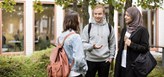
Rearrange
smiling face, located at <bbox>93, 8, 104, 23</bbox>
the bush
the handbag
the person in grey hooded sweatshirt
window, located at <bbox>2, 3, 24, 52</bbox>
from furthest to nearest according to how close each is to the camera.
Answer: window, located at <bbox>2, 3, 24, 52</bbox> < the bush < the person in grey hooded sweatshirt < smiling face, located at <bbox>93, 8, 104, 23</bbox> < the handbag

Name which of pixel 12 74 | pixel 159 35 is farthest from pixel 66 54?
pixel 159 35

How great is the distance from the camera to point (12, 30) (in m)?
18.2

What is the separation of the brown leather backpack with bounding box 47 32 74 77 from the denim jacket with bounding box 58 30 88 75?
0.06 metres

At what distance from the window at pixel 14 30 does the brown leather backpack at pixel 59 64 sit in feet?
45.4

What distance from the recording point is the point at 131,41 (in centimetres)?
485

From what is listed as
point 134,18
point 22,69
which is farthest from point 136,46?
point 22,69

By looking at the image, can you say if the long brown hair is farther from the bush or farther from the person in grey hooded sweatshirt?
the bush

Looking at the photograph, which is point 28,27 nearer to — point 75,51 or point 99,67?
point 99,67

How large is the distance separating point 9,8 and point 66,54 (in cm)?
515

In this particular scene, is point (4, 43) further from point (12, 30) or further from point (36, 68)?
point (36, 68)

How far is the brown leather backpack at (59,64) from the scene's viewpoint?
448 centimetres

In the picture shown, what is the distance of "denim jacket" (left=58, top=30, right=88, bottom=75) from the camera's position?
4406 millimetres

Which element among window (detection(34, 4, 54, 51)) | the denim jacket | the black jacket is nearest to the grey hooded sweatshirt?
the black jacket

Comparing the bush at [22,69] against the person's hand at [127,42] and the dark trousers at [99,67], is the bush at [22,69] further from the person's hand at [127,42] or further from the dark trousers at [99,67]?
the person's hand at [127,42]
